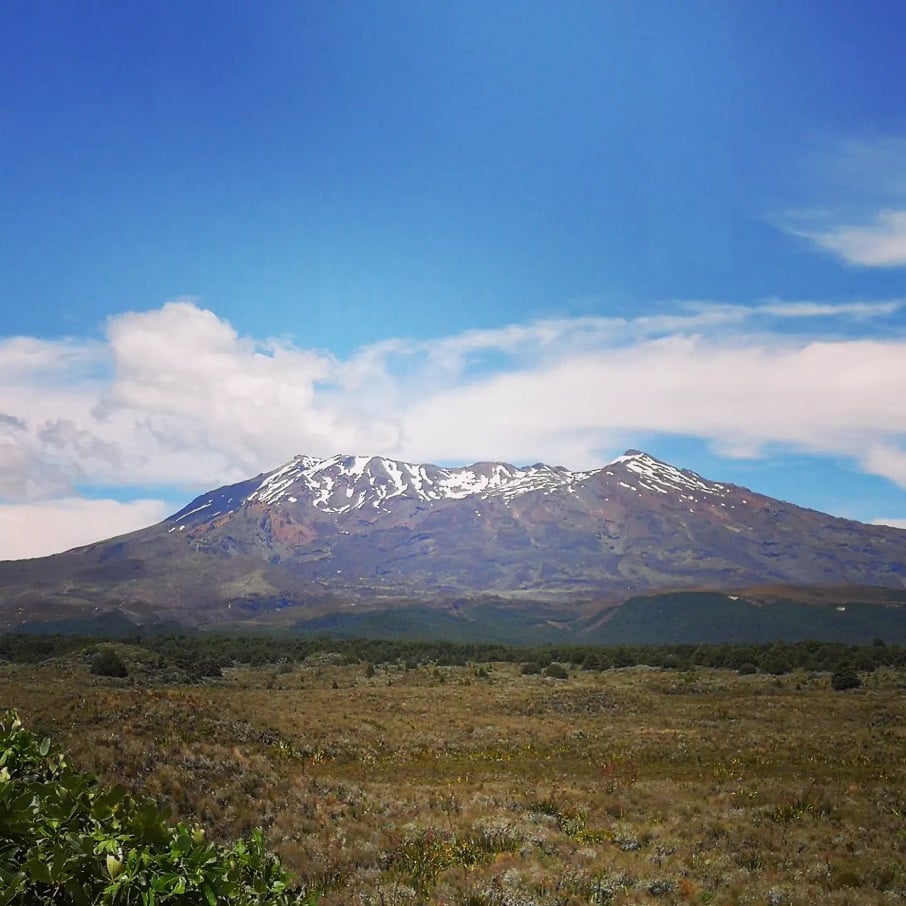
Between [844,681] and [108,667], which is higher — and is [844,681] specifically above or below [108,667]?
below

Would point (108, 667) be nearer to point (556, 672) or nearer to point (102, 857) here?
point (556, 672)

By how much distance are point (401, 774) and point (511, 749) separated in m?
7.19

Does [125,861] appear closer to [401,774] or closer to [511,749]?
[401,774]

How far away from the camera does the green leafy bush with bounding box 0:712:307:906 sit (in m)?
3.65

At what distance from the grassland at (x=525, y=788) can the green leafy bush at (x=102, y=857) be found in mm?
11247

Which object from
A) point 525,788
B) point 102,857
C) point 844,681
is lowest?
point 844,681

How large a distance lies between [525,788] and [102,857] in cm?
2311

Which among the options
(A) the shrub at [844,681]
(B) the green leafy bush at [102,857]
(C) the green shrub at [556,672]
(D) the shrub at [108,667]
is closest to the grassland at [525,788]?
(D) the shrub at [108,667]

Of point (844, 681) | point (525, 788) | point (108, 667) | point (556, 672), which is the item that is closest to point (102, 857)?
point (525, 788)

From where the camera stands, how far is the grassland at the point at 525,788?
1537 cm

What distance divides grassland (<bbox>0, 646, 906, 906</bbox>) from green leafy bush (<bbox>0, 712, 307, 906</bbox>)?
36.9 ft

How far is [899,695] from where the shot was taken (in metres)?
49.2

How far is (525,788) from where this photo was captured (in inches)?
963

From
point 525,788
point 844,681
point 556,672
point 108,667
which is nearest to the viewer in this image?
point 525,788
